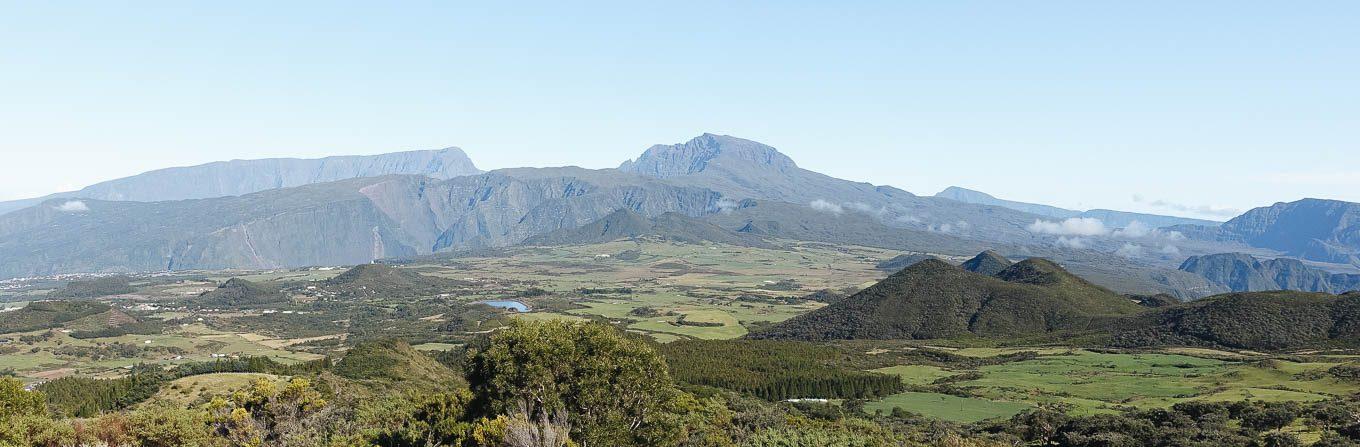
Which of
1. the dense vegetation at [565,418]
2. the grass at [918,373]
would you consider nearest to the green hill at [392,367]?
the dense vegetation at [565,418]

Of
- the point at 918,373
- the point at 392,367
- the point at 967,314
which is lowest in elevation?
the point at 918,373

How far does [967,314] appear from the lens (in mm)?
186125

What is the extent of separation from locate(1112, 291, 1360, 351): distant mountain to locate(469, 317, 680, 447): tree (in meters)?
135

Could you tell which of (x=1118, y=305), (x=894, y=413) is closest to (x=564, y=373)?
(x=894, y=413)

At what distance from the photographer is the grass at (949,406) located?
96.8m

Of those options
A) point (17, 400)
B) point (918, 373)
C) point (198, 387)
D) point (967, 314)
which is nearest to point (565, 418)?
point (17, 400)

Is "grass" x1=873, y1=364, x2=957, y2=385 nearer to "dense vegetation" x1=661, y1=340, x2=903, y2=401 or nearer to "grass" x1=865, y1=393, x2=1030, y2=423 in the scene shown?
"dense vegetation" x1=661, y1=340, x2=903, y2=401

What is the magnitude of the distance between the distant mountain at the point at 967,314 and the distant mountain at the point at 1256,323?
12677 millimetres

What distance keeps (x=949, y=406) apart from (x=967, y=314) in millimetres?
88249

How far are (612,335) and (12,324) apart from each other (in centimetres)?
20184

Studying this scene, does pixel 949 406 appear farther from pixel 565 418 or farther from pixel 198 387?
pixel 198 387

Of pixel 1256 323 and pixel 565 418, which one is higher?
pixel 565 418

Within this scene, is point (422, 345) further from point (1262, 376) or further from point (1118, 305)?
point (1118, 305)

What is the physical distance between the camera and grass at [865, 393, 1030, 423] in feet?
318
